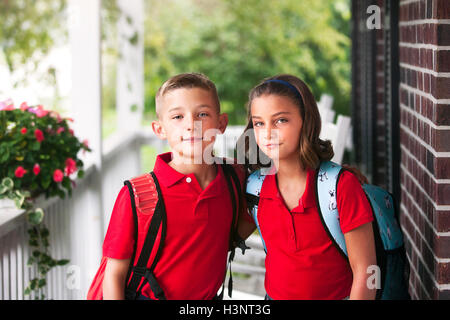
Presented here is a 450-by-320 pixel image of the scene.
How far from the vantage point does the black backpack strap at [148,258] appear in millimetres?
1598

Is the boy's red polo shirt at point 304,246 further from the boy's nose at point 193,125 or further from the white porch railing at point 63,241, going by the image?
the white porch railing at point 63,241

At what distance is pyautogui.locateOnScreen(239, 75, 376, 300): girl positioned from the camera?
1.57m

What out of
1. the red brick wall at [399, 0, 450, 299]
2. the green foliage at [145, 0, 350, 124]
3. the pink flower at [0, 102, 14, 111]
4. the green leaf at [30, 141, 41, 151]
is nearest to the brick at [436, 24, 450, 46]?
the red brick wall at [399, 0, 450, 299]

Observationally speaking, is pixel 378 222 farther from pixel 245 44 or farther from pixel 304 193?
pixel 245 44

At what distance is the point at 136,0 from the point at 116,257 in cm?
344

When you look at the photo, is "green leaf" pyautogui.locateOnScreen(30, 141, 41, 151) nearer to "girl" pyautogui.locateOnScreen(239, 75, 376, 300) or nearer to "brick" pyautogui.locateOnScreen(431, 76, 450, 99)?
"girl" pyautogui.locateOnScreen(239, 75, 376, 300)

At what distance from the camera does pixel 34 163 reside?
2449mm

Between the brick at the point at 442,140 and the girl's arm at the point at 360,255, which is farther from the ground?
the brick at the point at 442,140

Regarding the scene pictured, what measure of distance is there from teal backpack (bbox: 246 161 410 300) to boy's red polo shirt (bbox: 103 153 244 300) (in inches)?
4.9

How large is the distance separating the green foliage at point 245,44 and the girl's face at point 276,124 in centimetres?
980

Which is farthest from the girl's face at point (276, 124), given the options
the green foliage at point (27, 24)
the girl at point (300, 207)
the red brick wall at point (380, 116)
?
the green foliage at point (27, 24)

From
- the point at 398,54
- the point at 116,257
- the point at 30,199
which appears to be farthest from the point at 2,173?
the point at 398,54

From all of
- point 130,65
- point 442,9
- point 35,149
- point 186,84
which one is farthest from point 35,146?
point 130,65

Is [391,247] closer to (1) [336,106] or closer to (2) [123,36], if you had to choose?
(2) [123,36]
